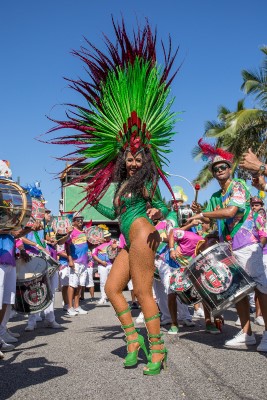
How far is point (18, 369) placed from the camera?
14.3 feet

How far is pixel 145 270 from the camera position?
4328mm

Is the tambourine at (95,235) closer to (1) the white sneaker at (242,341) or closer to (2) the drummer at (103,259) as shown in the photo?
(2) the drummer at (103,259)

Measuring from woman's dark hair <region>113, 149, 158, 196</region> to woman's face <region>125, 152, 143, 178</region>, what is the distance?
37 mm

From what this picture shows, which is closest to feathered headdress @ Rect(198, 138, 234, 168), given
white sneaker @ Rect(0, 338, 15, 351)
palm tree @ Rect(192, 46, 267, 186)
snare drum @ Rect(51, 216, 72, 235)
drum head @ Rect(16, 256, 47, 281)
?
drum head @ Rect(16, 256, 47, 281)

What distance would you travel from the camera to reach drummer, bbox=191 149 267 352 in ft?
16.4

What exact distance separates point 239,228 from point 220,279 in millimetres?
709

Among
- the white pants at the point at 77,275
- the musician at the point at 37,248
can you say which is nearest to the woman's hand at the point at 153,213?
the musician at the point at 37,248

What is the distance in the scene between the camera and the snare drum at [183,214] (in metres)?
7.61

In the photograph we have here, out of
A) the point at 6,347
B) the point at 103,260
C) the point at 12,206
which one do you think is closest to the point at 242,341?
the point at 6,347

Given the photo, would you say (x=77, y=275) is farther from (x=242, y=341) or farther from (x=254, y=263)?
(x=254, y=263)

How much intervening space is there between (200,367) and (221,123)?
22259mm

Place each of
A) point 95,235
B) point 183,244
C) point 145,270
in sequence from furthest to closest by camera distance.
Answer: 1. point 95,235
2. point 183,244
3. point 145,270

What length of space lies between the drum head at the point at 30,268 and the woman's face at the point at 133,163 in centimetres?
223

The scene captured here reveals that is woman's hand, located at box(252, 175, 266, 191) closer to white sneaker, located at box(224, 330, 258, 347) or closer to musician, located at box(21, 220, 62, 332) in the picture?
white sneaker, located at box(224, 330, 258, 347)
